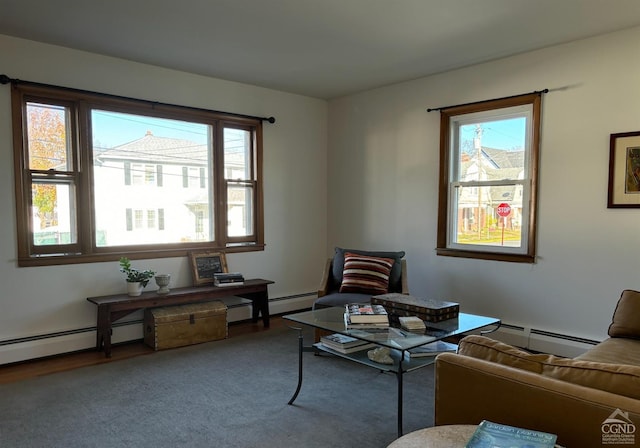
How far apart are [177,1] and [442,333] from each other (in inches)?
102

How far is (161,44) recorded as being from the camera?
3520 mm

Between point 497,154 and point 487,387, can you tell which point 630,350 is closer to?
point 487,387

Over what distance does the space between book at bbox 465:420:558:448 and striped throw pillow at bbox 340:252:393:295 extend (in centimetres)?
264

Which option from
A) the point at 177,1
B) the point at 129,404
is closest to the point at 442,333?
the point at 129,404

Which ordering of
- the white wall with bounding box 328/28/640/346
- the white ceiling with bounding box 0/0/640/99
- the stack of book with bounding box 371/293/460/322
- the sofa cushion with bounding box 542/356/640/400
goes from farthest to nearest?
1. the white wall with bounding box 328/28/640/346
2. the white ceiling with bounding box 0/0/640/99
3. the stack of book with bounding box 371/293/460/322
4. the sofa cushion with bounding box 542/356/640/400

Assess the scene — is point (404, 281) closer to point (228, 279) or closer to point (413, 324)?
point (413, 324)

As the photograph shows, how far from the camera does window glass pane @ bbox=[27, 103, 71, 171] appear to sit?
353 centimetres

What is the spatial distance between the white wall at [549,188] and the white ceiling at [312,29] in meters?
0.22

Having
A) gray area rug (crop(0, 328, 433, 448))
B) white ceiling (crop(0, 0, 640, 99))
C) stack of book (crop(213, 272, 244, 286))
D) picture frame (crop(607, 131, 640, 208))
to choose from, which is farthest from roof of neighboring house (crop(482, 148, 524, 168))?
stack of book (crop(213, 272, 244, 286))

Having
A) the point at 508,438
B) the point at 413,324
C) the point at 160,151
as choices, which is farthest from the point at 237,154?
the point at 508,438

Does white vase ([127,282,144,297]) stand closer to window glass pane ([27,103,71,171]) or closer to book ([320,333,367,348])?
window glass pane ([27,103,71,171])

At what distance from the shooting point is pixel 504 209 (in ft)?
12.9

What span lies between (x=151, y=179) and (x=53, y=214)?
34.6 inches

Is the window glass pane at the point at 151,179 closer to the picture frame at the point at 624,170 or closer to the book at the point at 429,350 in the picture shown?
the book at the point at 429,350
